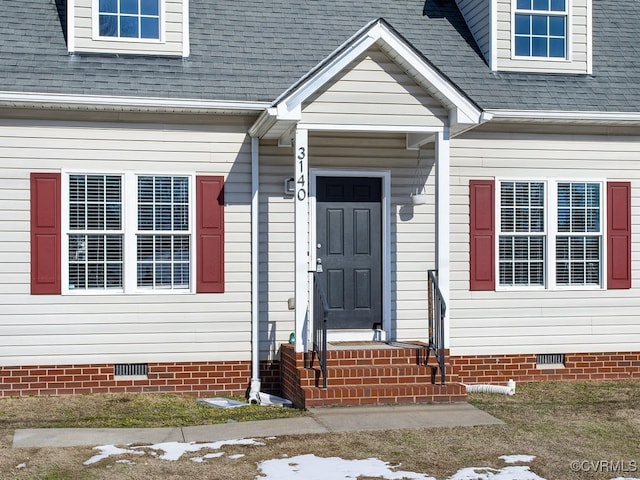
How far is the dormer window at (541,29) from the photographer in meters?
12.4

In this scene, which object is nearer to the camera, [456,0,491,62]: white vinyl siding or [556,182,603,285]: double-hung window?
[556,182,603,285]: double-hung window

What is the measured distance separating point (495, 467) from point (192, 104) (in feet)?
18.6

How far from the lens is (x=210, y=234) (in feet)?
35.9

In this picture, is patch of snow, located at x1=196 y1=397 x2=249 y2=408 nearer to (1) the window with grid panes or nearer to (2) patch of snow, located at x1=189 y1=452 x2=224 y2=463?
(2) patch of snow, located at x1=189 y1=452 x2=224 y2=463

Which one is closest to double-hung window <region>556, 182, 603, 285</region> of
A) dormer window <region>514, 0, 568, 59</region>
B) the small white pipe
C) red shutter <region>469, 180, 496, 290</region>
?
red shutter <region>469, 180, 496, 290</region>

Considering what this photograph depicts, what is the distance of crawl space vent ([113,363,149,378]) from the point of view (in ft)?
35.4

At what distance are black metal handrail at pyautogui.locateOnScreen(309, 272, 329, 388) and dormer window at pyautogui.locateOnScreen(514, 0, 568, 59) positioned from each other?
15.4 ft

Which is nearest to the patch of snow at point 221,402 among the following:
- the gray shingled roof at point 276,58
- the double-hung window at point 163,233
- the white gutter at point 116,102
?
the double-hung window at point 163,233

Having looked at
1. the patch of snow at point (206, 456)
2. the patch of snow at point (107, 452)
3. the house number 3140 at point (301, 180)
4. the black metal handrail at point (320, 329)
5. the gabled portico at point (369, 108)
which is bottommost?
the patch of snow at point (206, 456)

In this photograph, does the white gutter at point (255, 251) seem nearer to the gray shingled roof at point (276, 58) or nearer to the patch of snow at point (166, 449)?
the gray shingled roof at point (276, 58)

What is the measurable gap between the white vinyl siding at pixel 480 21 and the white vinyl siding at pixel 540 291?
4.70 feet

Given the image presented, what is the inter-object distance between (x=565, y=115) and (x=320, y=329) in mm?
4304

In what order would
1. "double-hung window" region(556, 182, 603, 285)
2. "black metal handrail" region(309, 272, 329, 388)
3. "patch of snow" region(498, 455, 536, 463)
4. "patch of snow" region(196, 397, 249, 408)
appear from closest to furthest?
"patch of snow" region(498, 455, 536, 463)
"black metal handrail" region(309, 272, 329, 388)
"patch of snow" region(196, 397, 249, 408)
"double-hung window" region(556, 182, 603, 285)

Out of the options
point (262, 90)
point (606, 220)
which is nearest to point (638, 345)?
point (606, 220)
